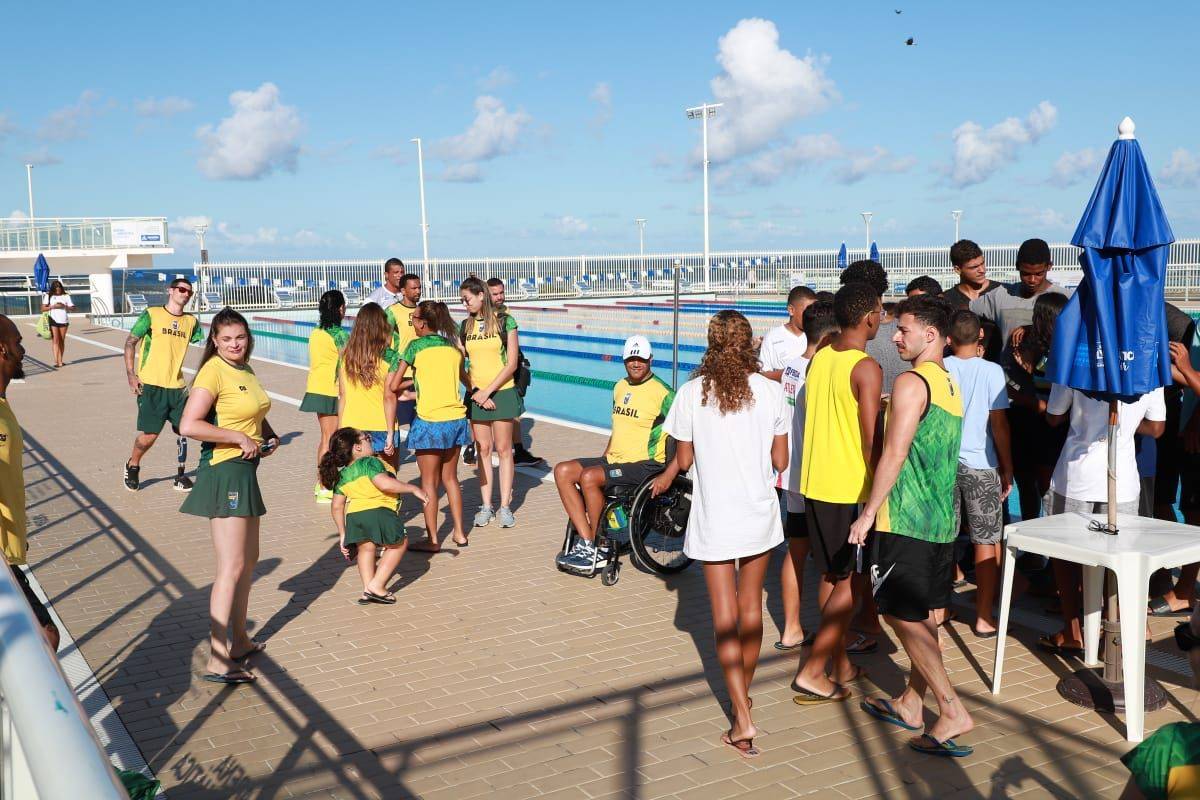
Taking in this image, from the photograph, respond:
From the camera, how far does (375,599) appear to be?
616 cm

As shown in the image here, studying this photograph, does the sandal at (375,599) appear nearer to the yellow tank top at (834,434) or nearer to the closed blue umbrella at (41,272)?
the yellow tank top at (834,434)

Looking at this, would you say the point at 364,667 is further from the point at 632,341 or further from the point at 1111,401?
the point at 1111,401

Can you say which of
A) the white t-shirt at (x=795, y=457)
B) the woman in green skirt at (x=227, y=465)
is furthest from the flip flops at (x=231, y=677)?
the white t-shirt at (x=795, y=457)

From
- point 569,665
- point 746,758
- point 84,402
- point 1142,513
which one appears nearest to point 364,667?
point 569,665

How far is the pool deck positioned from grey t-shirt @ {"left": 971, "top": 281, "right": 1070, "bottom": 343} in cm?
177

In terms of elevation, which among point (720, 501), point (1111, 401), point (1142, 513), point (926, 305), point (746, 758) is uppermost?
point (926, 305)

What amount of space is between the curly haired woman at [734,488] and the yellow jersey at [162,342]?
6.59 m

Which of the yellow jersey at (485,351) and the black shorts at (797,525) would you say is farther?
the yellow jersey at (485,351)

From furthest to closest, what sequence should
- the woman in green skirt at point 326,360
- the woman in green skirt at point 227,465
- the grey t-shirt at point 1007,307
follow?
the woman in green skirt at point 326,360 → the grey t-shirt at point 1007,307 → the woman in green skirt at point 227,465

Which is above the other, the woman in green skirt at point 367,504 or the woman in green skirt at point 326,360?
the woman in green skirt at point 326,360

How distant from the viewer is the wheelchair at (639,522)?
638cm

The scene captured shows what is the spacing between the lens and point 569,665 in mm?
5109

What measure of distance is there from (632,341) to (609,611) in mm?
1617

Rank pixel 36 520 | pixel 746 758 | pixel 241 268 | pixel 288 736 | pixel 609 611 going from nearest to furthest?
pixel 746 758 < pixel 288 736 < pixel 609 611 < pixel 36 520 < pixel 241 268
